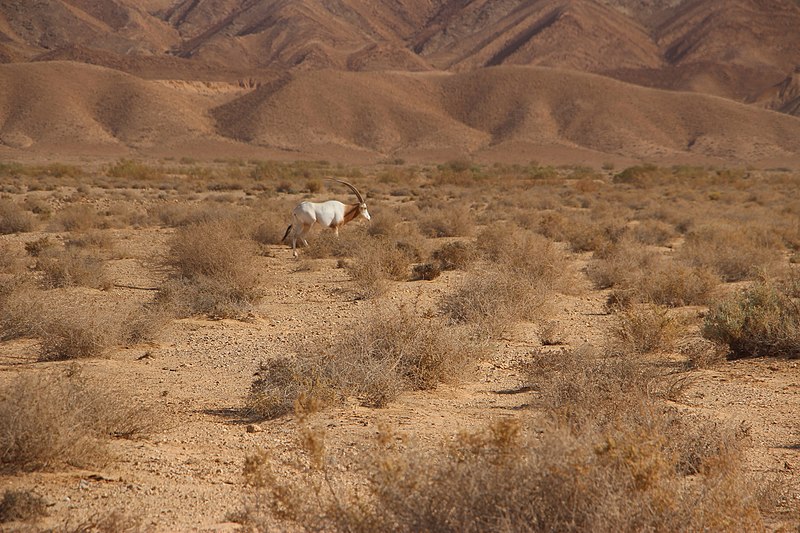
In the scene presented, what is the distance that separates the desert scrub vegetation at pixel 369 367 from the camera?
6.42m

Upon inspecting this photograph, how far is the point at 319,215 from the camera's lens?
15211 mm

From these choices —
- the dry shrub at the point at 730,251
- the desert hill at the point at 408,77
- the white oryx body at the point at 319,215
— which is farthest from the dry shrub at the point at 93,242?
the desert hill at the point at 408,77

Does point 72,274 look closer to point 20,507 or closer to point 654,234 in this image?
point 20,507

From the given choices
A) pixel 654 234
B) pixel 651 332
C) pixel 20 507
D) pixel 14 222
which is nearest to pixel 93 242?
pixel 14 222

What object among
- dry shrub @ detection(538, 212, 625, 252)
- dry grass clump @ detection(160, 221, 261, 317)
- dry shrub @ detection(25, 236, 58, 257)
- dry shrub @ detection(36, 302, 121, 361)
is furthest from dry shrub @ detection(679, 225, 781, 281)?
dry shrub @ detection(25, 236, 58, 257)

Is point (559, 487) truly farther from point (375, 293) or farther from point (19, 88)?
point (19, 88)

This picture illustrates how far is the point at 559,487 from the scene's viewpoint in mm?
3340

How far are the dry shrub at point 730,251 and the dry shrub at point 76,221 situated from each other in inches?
524

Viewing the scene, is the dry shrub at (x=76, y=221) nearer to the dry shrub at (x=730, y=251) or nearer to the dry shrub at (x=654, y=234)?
the dry shrub at (x=654, y=234)

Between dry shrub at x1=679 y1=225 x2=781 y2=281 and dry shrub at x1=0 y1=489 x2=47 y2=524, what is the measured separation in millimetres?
10244

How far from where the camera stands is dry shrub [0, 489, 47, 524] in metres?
4.35

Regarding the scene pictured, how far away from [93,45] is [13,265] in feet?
485

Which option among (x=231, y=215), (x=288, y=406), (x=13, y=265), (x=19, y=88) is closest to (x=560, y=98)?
(x=19, y=88)

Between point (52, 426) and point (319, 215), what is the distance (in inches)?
411
